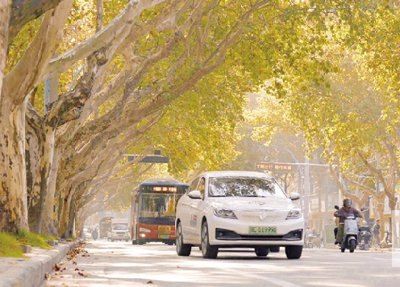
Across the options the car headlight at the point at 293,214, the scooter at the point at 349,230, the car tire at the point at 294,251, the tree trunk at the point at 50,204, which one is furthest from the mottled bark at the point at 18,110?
the scooter at the point at 349,230

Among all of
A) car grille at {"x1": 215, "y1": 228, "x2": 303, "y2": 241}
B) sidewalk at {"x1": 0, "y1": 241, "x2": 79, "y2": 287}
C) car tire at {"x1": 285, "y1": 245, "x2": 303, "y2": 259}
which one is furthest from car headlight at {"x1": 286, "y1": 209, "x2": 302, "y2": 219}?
sidewalk at {"x1": 0, "y1": 241, "x2": 79, "y2": 287}

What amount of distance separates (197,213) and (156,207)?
2085 cm

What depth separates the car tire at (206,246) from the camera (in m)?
15.8

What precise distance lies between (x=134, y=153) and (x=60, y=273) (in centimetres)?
3307

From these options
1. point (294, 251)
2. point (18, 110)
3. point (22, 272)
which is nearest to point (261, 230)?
point (294, 251)

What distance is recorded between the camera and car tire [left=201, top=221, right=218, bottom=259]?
1579cm

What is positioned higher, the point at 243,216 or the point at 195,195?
the point at 195,195

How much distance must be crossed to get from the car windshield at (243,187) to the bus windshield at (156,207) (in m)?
19.9

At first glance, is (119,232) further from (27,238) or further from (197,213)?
(27,238)

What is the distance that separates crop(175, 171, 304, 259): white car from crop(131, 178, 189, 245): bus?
1977 centimetres

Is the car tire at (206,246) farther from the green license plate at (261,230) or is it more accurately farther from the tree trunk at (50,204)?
the tree trunk at (50,204)

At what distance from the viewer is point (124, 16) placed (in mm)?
14758

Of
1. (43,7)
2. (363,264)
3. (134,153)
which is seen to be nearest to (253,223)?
(363,264)

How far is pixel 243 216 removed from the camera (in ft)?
50.8
